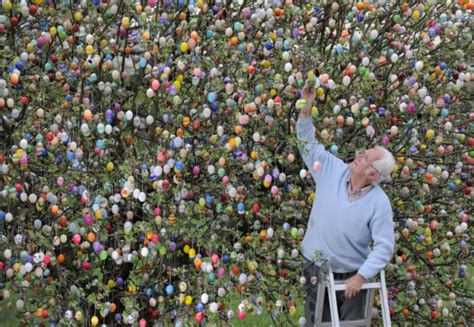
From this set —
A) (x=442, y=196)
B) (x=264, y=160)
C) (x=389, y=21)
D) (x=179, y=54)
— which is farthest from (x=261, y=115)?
(x=442, y=196)

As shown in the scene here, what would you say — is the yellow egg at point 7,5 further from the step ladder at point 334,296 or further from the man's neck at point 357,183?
the step ladder at point 334,296

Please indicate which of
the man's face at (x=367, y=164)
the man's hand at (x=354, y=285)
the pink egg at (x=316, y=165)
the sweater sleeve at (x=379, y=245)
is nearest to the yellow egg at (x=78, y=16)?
the pink egg at (x=316, y=165)

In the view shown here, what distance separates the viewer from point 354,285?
4371mm

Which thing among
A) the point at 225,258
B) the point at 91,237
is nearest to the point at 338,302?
the point at 225,258

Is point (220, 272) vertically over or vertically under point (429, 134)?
under

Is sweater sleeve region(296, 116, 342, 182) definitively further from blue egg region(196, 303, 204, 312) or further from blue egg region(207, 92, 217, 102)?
blue egg region(196, 303, 204, 312)

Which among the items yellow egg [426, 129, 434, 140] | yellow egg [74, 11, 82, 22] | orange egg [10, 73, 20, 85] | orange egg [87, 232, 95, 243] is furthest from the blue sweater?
orange egg [10, 73, 20, 85]

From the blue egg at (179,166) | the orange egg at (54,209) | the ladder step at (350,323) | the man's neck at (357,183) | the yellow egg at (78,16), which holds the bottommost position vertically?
the ladder step at (350,323)

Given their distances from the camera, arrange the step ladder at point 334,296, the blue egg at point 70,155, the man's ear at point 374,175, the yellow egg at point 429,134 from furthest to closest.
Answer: the yellow egg at point 429,134
the blue egg at point 70,155
the man's ear at point 374,175
the step ladder at point 334,296

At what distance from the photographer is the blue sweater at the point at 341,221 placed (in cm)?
442

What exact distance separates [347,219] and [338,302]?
51 centimetres

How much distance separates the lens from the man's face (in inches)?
174

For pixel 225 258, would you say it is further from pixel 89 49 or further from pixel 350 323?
pixel 89 49

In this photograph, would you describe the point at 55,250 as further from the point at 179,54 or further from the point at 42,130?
the point at 179,54
